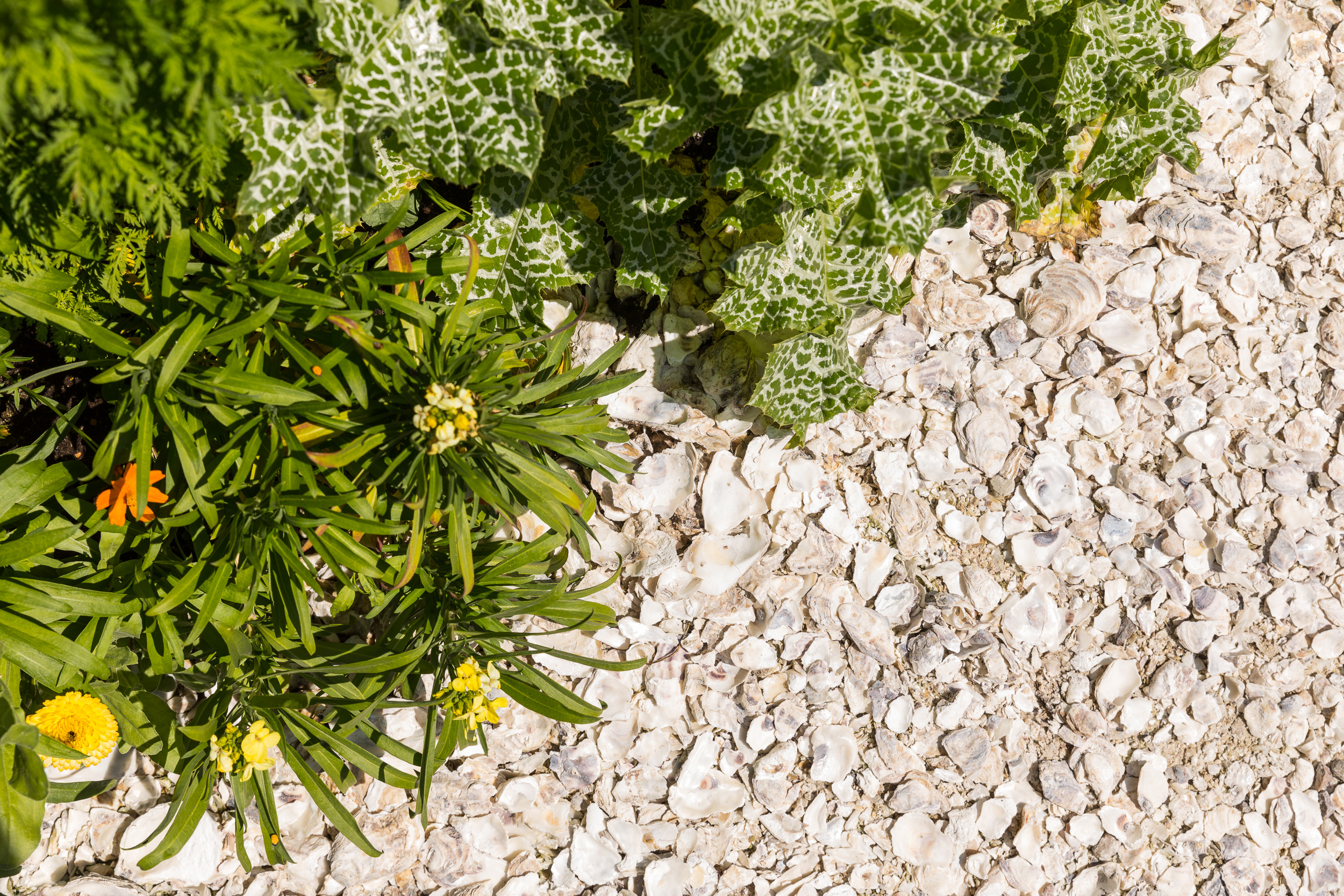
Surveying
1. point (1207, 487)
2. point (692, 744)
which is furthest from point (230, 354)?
point (1207, 487)

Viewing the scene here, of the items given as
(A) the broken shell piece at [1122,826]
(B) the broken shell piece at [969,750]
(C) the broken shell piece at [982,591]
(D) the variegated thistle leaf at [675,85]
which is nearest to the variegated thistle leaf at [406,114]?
(D) the variegated thistle leaf at [675,85]

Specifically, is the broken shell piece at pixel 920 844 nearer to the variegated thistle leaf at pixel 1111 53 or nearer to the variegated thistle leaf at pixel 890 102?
the variegated thistle leaf at pixel 890 102

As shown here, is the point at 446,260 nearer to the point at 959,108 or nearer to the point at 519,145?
the point at 519,145

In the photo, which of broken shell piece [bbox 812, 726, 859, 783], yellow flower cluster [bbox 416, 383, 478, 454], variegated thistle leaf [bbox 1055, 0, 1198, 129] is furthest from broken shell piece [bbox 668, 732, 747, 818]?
variegated thistle leaf [bbox 1055, 0, 1198, 129]

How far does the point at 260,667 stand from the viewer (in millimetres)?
1402

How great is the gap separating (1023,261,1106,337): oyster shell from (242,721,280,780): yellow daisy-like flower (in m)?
1.52

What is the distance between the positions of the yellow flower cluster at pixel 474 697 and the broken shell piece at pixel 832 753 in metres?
0.61

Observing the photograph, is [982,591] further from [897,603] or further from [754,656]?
[754,656]

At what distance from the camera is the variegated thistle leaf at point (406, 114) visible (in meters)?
1.12

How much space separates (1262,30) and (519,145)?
1590 mm

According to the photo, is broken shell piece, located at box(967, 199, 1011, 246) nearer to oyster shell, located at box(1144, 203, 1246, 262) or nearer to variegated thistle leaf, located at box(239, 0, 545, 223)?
oyster shell, located at box(1144, 203, 1246, 262)

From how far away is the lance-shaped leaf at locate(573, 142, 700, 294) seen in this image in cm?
144

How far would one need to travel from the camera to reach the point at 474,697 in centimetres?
136

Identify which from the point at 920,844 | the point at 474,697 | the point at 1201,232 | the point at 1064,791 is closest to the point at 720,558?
the point at 474,697
